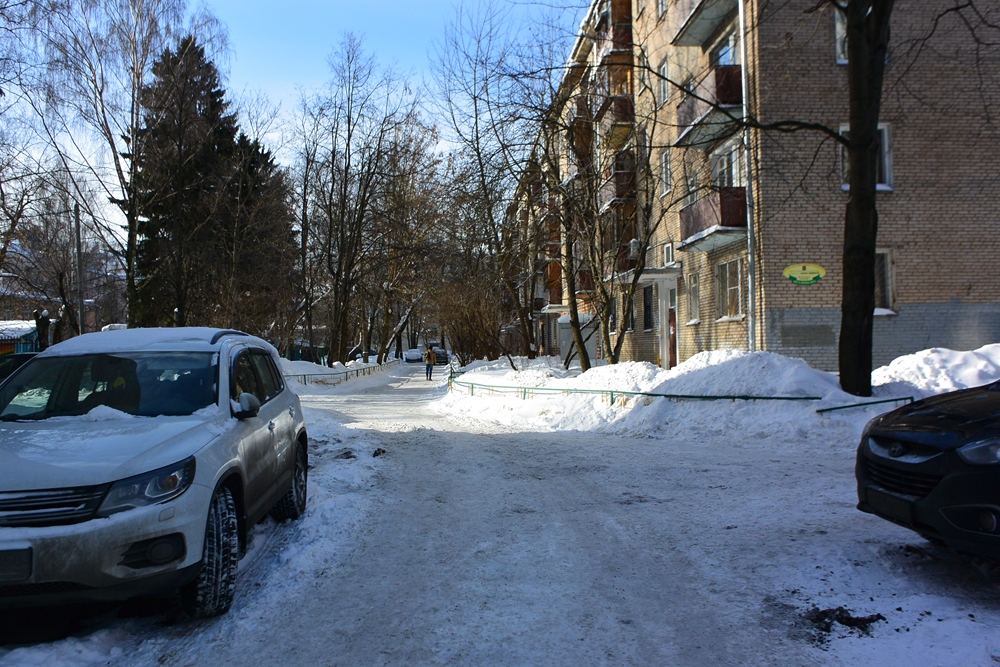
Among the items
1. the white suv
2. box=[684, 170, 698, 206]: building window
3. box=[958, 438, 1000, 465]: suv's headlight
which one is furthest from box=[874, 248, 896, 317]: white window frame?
the white suv

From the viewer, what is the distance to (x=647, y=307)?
90.9 ft

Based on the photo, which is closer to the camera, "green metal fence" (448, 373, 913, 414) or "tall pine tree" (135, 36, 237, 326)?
"green metal fence" (448, 373, 913, 414)

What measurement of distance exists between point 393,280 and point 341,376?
8.45 m

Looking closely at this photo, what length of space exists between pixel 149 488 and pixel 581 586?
2752mm

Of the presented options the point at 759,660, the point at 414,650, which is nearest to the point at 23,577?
the point at 414,650

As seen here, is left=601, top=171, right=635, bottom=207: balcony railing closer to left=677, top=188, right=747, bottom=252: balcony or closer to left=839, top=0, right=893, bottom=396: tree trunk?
left=677, top=188, right=747, bottom=252: balcony

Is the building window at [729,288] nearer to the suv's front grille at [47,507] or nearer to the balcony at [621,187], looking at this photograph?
the balcony at [621,187]

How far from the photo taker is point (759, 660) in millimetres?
3799

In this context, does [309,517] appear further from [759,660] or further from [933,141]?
[933,141]

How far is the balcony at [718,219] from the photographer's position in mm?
18078

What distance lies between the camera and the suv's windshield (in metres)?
5.25

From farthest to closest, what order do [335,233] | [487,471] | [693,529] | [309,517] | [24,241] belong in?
[335,233], [24,241], [487,471], [309,517], [693,529]

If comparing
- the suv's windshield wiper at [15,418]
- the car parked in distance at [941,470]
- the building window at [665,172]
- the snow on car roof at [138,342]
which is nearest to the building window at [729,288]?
the building window at [665,172]

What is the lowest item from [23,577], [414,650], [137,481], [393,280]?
[414,650]
